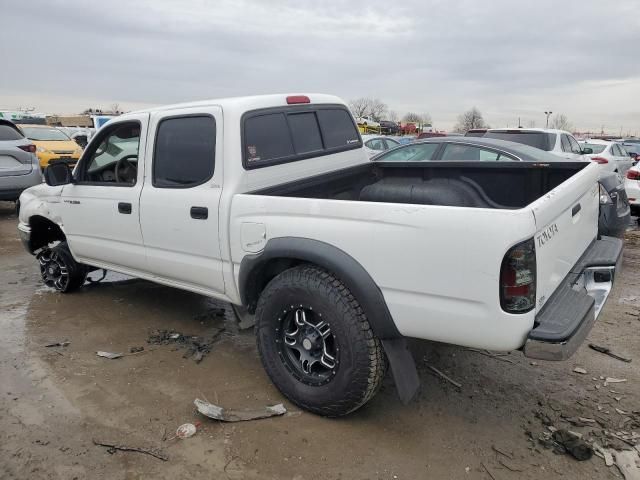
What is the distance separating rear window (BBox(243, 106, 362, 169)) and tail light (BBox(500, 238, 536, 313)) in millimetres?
1914

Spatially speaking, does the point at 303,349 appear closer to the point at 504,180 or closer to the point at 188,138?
the point at 188,138

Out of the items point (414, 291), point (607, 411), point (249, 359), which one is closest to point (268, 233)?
point (414, 291)

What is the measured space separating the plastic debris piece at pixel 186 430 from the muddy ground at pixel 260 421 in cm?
4

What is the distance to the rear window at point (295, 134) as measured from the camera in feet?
11.6

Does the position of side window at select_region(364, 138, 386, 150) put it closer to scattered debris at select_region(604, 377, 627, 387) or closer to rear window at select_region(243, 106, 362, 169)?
rear window at select_region(243, 106, 362, 169)

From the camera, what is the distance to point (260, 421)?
3.01 metres

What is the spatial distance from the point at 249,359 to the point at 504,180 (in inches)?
99.3

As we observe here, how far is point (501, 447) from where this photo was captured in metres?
2.75

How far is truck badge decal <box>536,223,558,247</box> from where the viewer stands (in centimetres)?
234

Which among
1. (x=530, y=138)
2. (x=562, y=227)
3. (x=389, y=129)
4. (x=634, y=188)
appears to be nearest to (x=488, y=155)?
(x=634, y=188)

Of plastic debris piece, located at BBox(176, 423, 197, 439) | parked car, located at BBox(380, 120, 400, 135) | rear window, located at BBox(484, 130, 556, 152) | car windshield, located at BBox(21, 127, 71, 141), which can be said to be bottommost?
plastic debris piece, located at BBox(176, 423, 197, 439)

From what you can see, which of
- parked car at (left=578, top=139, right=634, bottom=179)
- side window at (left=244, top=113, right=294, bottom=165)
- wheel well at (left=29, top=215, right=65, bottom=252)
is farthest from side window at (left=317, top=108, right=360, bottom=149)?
parked car at (left=578, top=139, right=634, bottom=179)

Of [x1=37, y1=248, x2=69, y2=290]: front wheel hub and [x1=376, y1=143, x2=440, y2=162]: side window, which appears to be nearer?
[x1=37, y1=248, x2=69, y2=290]: front wheel hub

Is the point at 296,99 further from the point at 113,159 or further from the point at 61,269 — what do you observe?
the point at 61,269
